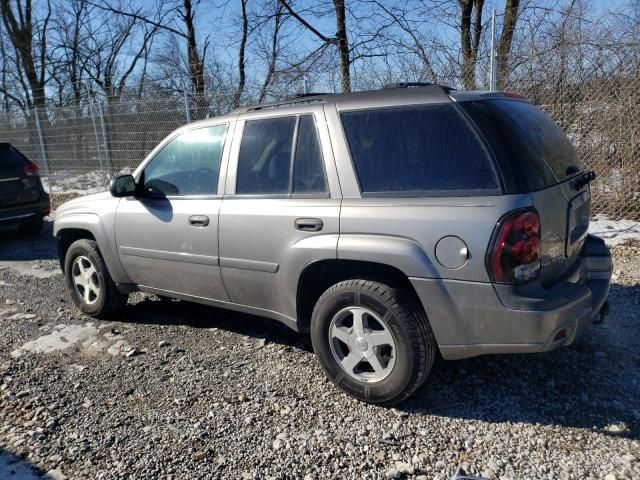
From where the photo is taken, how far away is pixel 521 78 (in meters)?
6.93

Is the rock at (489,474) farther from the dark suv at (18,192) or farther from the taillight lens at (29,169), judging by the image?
the taillight lens at (29,169)

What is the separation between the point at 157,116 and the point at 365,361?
8.91m

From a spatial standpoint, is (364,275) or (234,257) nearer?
(364,275)

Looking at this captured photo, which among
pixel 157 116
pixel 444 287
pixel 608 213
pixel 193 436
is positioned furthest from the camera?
pixel 157 116

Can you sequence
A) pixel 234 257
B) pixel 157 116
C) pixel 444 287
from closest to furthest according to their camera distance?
pixel 444 287
pixel 234 257
pixel 157 116

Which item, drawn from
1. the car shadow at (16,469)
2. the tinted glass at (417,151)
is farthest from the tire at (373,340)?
the car shadow at (16,469)

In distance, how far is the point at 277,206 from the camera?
3316 mm

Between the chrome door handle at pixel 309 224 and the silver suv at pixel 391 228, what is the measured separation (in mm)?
14

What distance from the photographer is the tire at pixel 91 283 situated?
14.8ft

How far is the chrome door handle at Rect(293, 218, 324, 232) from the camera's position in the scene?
3.09m

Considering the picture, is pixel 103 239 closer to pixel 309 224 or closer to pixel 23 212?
pixel 309 224

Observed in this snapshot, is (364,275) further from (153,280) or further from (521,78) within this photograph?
(521,78)

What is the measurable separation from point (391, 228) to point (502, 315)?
0.73 meters

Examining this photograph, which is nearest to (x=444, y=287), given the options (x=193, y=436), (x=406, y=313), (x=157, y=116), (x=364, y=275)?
(x=406, y=313)
